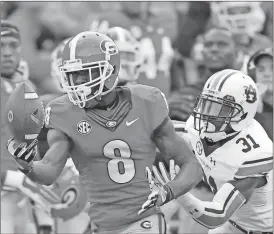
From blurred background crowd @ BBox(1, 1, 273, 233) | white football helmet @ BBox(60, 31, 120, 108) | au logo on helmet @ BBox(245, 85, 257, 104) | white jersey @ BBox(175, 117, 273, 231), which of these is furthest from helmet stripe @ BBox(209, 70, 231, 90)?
blurred background crowd @ BBox(1, 1, 273, 233)

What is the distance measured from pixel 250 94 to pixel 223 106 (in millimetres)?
177

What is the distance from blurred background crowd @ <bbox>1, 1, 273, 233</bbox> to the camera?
8.76m

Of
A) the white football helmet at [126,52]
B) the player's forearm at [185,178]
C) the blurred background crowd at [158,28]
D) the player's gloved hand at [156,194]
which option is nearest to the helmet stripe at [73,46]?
the player's gloved hand at [156,194]

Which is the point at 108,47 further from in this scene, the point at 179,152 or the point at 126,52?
the point at 126,52

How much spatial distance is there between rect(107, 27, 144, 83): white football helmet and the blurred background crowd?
0.89m

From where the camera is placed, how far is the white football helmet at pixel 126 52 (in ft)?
22.7

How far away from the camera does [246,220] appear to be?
5508mm

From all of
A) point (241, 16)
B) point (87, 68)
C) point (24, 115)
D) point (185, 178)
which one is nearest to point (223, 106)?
point (185, 178)

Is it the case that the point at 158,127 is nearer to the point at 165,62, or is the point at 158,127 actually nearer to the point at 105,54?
the point at 105,54

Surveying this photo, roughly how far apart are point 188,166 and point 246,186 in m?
0.49

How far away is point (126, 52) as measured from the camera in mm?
7000

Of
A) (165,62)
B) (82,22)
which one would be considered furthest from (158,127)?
(82,22)

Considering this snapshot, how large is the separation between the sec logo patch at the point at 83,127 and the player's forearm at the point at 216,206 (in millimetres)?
598

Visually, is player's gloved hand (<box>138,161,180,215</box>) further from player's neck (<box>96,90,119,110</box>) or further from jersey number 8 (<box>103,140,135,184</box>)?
player's neck (<box>96,90,119,110</box>)
